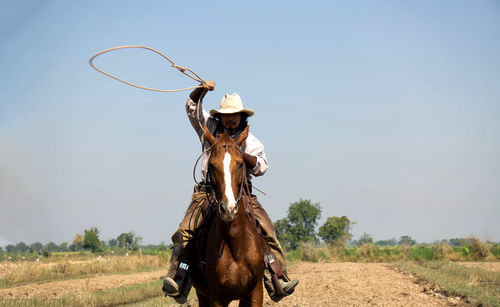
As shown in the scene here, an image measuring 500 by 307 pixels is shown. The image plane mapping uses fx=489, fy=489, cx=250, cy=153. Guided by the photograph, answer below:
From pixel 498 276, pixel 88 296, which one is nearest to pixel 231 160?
pixel 88 296

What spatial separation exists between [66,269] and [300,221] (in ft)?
184

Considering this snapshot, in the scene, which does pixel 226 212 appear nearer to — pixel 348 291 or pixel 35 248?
pixel 348 291

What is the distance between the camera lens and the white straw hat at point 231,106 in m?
6.73

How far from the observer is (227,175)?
5305 millimetres

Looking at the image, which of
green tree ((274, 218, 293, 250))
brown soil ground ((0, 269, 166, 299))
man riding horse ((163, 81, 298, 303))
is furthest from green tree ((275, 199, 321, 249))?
man riding horse ((163, 81, 298, 303))

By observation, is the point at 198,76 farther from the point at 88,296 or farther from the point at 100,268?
the point at 100,268

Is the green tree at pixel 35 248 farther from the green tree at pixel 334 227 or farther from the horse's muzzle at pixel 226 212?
the green tree at pixel 334 227

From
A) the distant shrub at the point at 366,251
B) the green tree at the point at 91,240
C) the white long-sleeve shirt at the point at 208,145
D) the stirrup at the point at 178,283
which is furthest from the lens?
the green tree at the point at 91,240

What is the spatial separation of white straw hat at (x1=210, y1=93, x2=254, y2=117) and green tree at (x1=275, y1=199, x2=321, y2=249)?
68.8m

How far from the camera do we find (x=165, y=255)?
34438mm

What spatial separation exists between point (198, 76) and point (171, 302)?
29.0 ft

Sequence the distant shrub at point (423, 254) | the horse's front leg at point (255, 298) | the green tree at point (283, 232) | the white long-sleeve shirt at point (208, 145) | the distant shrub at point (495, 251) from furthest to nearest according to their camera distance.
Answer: the green tree at point (283, 232), the distant shrub at point (423, 254), the distant shrub at point (495, 251), the white long-sleeve shirt at point (208, 145), the horse's front leg at point (255, 298)

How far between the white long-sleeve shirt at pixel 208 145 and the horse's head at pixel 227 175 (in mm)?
626

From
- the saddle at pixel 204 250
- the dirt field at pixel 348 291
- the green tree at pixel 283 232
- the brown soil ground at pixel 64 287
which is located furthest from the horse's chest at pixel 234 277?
the green tree at pixel 283 232
